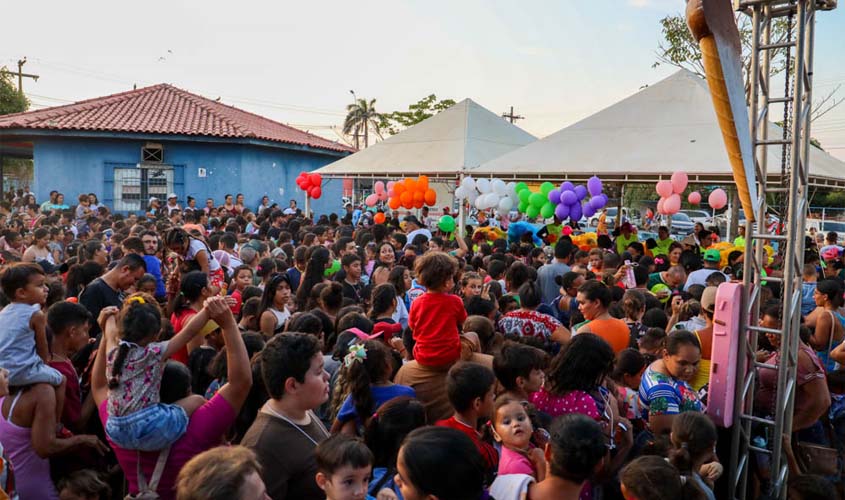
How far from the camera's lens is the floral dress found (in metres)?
3.33

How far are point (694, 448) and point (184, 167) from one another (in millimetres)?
18102

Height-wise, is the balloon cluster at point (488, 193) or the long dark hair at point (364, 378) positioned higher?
the balloon cluster at point (488, 193)

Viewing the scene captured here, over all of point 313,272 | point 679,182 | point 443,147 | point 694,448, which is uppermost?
point 443,147

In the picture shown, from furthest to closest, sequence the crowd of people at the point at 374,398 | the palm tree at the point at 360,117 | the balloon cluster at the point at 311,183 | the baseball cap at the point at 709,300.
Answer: the palm tree at the point at 360,117
the balloon cluster at the point at 311,183
the baseball cap at the point at 709,300
the crowd of people at the point at 374,398

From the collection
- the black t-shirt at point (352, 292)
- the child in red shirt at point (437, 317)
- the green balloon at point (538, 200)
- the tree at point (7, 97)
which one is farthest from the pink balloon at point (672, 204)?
the tree at point (7, 97)

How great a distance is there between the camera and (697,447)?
9.52 ft

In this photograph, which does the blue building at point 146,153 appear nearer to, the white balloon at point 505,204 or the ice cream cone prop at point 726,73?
the white balloon at point 505,204

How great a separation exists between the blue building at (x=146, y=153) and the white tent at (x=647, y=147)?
8753 millimetres

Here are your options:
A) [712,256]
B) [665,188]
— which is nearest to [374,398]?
[712,256]

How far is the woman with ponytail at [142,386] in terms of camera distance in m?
2.48

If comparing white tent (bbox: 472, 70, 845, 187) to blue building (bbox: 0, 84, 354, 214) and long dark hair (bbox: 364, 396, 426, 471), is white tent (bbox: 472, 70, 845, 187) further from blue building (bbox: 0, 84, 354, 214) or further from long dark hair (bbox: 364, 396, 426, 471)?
long dark hair (bbox: 364, 396, 426, 471)

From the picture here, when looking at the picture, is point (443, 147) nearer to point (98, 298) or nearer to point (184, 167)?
point (184, 167)

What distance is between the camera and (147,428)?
246 cm

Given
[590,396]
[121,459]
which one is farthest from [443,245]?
[121,459]
